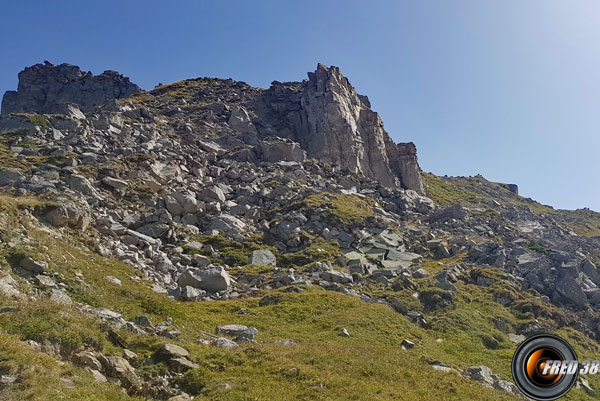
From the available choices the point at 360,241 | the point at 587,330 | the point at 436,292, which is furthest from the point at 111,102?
the point at 587,330

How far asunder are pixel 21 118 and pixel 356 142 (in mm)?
74369

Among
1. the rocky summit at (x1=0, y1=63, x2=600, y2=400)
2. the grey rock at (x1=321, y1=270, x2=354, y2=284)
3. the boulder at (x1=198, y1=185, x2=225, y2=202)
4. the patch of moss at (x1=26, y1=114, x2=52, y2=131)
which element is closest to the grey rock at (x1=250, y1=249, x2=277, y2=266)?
the rocky summit at (x1=0, y1=63, x2=600, y2=400)

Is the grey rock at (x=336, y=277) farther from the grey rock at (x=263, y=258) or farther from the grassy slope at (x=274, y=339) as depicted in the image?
the grey rock at (x=263, y=258)

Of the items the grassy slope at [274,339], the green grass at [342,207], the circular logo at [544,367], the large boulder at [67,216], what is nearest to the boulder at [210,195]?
the green grass at [342,207]

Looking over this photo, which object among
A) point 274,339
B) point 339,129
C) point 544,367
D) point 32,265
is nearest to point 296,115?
point 339,129

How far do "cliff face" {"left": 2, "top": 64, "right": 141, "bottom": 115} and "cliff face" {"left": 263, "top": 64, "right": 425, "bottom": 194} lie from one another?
217 feet

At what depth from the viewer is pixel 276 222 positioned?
53406 mm

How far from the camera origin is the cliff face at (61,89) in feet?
450

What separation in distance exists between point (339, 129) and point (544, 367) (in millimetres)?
90656

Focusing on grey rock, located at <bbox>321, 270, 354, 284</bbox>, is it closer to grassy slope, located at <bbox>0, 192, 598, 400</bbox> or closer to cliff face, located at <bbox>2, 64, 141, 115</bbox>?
grassy slope, located at <bbox>0, 192, 598, 400</bbox>

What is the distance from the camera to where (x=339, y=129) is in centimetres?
10306

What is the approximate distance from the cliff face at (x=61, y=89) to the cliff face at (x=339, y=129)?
66264mm

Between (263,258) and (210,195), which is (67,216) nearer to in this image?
(263,258)

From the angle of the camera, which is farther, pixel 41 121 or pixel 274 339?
pixel 41 121
